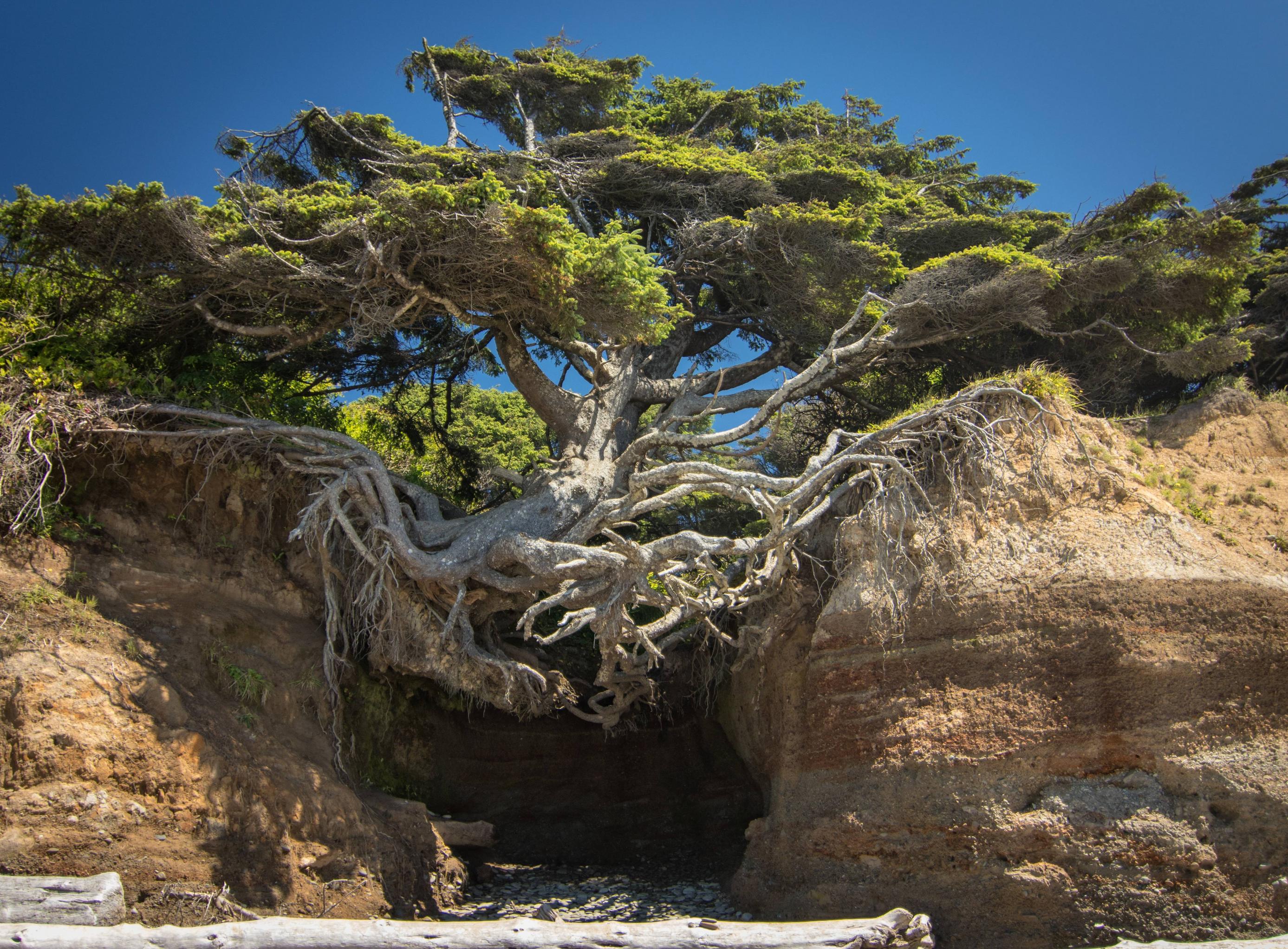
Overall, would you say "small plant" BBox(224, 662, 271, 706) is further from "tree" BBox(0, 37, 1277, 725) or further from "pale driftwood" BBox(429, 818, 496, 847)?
"pale driftwood" BBox(429, 818, 496, 847)

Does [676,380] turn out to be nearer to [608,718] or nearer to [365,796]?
[608,718]

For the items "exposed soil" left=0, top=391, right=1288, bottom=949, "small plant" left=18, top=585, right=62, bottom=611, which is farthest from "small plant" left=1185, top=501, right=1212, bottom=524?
"small plant" left=18, top=585, right=62, bottom=611

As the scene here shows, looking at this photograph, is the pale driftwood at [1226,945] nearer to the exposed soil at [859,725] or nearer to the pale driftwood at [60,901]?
the exposed soil at [859,725]

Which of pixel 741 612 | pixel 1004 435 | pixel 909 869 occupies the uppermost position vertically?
pixel 1004 435

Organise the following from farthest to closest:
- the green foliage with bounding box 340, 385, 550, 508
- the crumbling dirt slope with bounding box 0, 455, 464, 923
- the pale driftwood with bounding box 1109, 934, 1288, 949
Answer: the green foliage with bounding box 340, 385, 550, 508 → the crumbling dirt slope with bounding box 0, 455, 464, 923 → the pale driftwood with bounding box 1109, 934, 1288, 949

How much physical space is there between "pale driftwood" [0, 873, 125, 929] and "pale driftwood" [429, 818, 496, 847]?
4.09 metres

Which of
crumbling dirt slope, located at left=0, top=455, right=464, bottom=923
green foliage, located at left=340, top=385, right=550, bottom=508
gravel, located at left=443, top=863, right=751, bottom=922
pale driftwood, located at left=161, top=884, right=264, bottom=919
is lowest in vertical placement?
gravel, located at left=443, top=863, right=751, bottom=922

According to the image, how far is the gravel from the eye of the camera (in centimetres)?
971

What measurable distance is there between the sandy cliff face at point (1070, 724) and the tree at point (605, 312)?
37.8 inches

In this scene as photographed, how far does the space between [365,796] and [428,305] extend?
236 inches

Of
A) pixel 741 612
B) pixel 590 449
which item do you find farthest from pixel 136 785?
pixel 741 612

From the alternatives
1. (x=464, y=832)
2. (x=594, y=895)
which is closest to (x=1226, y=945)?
(x=594, y=895)

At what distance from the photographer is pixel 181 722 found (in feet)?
28.6

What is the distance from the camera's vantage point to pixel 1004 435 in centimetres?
977
